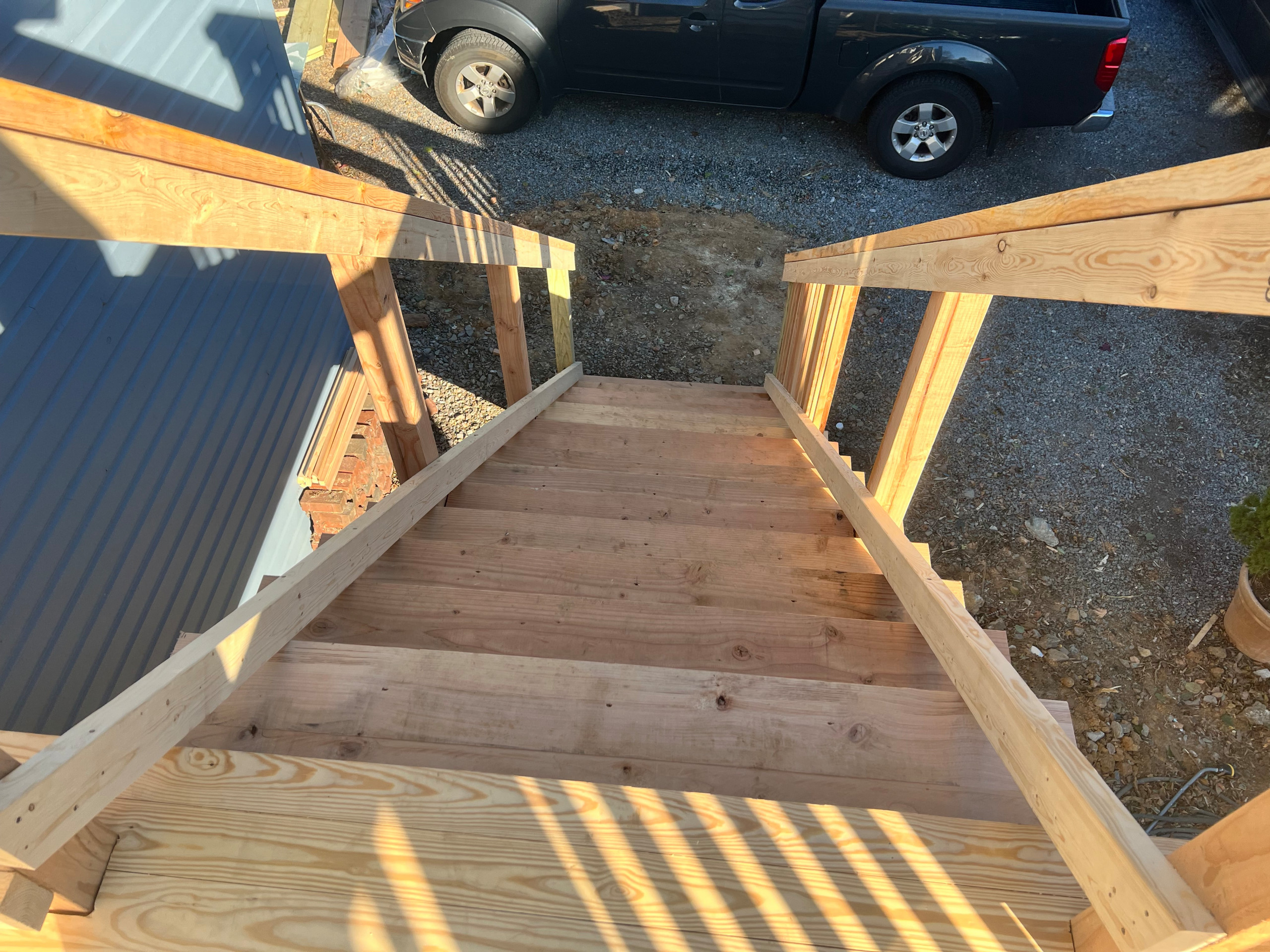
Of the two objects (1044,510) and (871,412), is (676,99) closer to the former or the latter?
(871,412)

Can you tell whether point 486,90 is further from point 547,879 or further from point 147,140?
point 547,879

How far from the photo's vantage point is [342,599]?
5.64ft

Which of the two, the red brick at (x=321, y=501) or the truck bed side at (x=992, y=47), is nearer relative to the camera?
the red brick at (x=321, y=501)

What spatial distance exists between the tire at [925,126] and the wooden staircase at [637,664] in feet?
13.6

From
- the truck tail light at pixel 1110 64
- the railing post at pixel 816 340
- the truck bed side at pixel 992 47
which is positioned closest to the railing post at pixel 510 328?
the railing post at pixel 816 340

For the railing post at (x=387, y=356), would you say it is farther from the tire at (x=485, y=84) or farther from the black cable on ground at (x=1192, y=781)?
the tire at (x=485, y=84)

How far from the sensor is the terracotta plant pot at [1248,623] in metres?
3.33

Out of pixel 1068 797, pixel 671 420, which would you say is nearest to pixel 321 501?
pixel 671 420

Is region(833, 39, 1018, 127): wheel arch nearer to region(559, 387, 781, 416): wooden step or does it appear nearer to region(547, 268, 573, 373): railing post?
region(559, 387, 781, 416): wooden step

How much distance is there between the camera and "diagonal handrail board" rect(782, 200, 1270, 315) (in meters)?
0.77

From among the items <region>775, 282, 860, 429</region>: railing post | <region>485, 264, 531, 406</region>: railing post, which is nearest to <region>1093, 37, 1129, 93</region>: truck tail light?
<region>775, 282, 860, 429</region>: railing post

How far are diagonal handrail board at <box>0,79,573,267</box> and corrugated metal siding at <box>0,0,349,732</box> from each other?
154 centimetres

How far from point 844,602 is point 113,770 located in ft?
5.42

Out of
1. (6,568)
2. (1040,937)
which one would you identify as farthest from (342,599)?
(1040,937)
